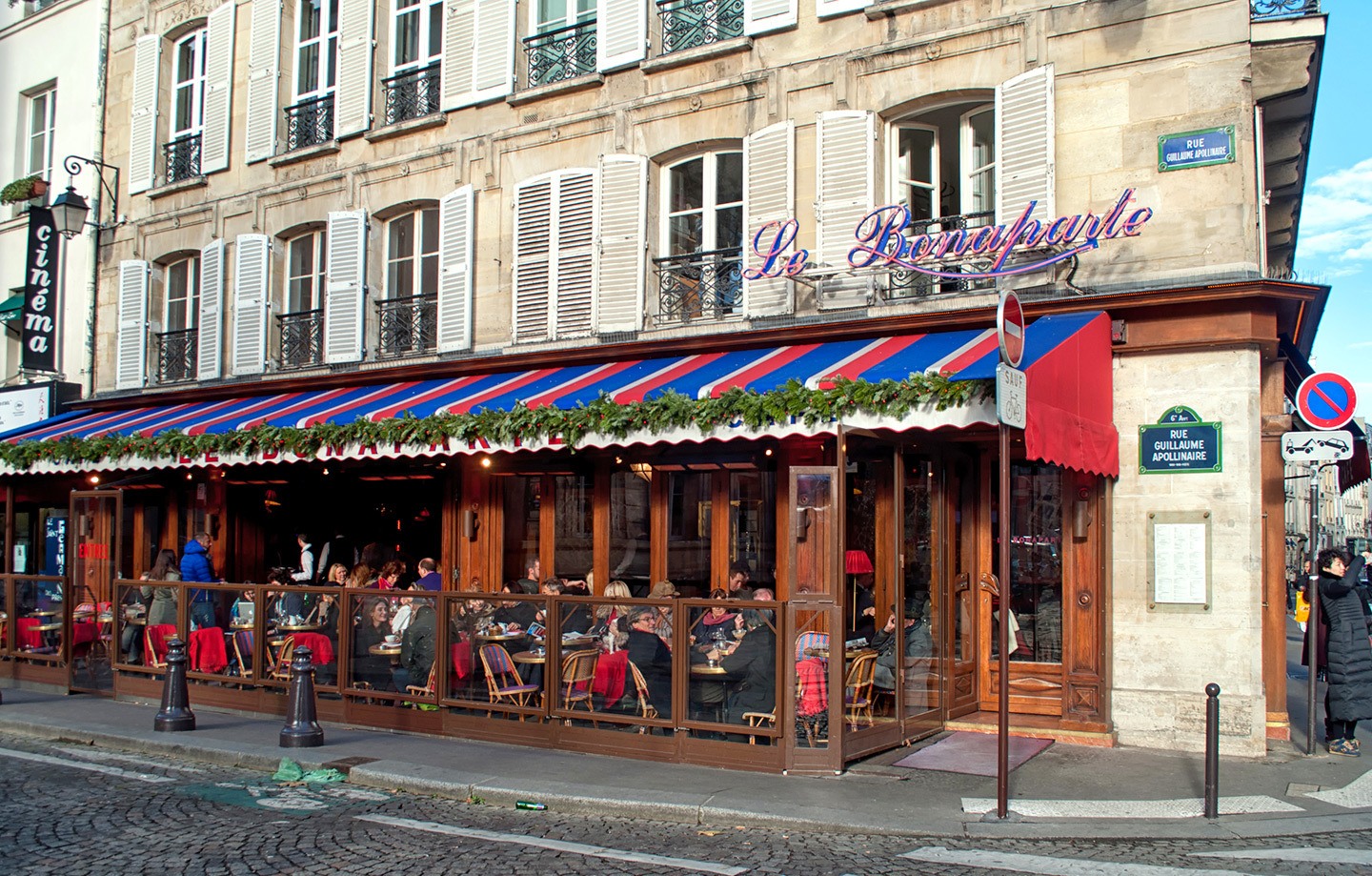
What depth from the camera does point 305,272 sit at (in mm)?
16047

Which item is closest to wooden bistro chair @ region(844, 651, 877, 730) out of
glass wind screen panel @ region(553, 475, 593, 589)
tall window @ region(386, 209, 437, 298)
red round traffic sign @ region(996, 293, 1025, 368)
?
red round traffic sign @ region(996, 293, 1025, 368)

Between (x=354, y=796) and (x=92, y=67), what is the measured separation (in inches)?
592

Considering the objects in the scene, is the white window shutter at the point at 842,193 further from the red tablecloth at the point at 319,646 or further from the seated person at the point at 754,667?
the red tablecloth at the point at 319,646

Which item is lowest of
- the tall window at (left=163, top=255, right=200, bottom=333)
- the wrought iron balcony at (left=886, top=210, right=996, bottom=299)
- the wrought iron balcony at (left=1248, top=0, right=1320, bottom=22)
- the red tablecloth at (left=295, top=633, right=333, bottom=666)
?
the red tablecloth at (left=295, top=633, right=333, bottom=666)

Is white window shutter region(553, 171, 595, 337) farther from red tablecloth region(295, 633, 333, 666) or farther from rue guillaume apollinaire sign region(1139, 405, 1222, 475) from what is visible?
rue guillaume apollinaire sign region(1139, 405, 1222, 475)

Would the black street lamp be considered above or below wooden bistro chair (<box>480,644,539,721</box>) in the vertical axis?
above

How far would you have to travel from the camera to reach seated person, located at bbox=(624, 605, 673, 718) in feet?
29.5

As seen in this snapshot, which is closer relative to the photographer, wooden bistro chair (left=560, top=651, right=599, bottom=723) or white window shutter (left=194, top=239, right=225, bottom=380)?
wooden bistro chair (left=560, top=651, right=599, bottom=723)

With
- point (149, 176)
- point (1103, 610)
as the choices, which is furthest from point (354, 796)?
point (149, 176)

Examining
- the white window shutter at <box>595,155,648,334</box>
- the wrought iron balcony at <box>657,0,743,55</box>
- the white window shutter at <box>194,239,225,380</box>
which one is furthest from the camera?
the white window shutter at <box>194,239,225,380</box>

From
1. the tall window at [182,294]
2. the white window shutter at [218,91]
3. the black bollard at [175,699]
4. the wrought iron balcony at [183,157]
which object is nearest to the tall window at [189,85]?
the wrought iron balcony at [183,157]

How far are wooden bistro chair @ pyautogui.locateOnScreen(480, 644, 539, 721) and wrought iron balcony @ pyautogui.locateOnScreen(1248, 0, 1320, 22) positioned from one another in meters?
7.88

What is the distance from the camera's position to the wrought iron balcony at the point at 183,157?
17.2 meters

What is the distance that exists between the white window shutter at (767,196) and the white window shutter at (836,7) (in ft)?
3.47
